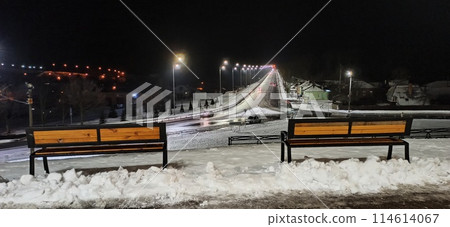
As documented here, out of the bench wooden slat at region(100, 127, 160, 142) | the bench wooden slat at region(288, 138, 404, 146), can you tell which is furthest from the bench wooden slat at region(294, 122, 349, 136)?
the bench wooden slat at region(100, 127, 160, 142)

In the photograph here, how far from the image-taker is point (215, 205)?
5.05 m

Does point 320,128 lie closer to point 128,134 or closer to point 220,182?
point 220,182

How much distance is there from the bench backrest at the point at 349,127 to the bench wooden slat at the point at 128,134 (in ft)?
9.79

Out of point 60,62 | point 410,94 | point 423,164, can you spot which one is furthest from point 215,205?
point 60,62

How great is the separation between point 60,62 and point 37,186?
385 ft

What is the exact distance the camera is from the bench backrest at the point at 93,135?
660cm

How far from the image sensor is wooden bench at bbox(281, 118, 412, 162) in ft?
23.2

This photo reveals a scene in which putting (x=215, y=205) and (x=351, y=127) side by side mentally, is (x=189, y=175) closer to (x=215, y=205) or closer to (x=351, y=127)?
(x=215, y=205)

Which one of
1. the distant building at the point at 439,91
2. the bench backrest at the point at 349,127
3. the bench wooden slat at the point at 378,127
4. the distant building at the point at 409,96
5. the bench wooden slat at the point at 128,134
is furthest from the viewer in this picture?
the distant building at the point at 439,91

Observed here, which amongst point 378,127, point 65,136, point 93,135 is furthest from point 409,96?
point 65,136

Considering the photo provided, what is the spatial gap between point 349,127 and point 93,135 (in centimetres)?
556

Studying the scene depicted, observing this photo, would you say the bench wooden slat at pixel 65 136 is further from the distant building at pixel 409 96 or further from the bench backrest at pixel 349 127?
the distant building at pixel 409 96

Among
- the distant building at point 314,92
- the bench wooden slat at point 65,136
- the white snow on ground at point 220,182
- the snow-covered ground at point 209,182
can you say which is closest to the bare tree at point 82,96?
the distant building at point 314,92

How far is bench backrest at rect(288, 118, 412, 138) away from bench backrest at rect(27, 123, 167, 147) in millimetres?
3029
